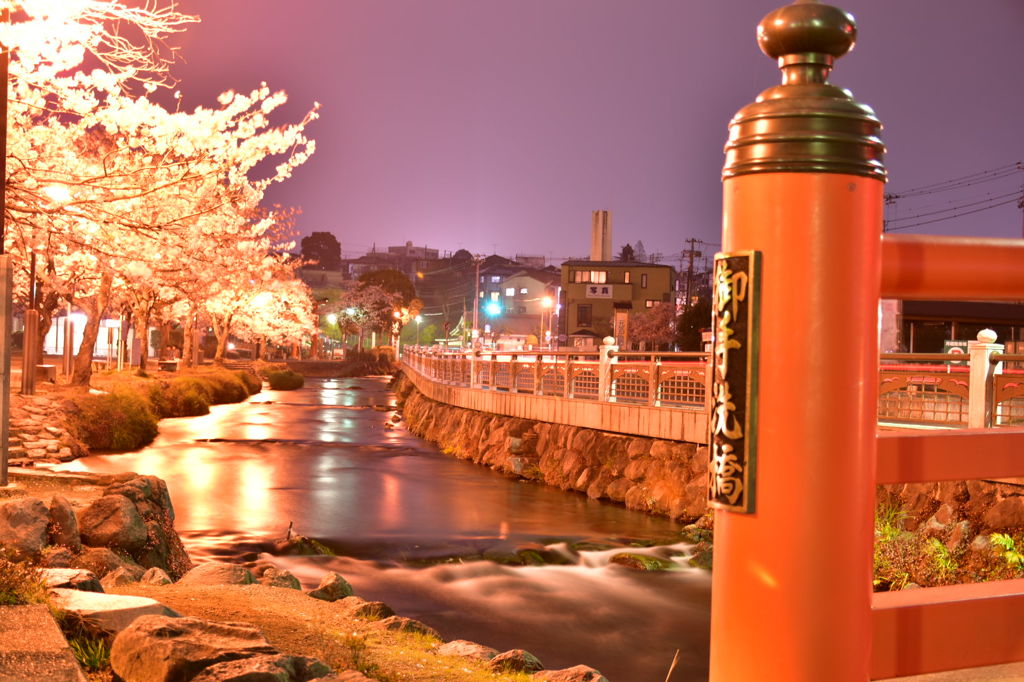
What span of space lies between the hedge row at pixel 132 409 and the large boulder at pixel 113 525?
12.2 m

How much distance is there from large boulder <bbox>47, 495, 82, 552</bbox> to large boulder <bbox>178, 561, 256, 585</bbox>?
0.89 metres

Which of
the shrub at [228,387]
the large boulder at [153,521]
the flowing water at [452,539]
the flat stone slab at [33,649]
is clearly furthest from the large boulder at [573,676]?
the shrub at [228,387]

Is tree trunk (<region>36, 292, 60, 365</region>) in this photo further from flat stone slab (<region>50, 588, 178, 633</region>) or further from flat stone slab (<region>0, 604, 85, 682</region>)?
flat stone slab (<region>0, 604, 85, 682</region>)

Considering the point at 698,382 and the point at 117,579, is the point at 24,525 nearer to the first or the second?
the point at 117,579

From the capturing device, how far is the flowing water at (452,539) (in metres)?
9.72

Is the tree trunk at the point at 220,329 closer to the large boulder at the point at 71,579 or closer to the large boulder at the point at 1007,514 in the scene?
the large boulder at the point at 1007,514

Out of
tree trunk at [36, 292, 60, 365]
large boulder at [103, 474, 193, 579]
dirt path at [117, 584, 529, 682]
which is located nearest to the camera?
dirt path at [117, 584, 529, 682]

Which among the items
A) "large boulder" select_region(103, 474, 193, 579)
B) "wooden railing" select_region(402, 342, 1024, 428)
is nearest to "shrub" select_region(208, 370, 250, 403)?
"wooden railing" select_region(402, 342, 1024, 428)

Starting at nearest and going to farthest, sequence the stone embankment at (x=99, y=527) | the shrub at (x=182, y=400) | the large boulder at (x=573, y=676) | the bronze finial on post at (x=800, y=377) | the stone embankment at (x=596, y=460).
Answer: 1. the bronze finial on post at (x=800, y=377)
2. the large boulder at (x=573, y=676)
3. the stone embankment at (x=99, y=527)
4. the stone embankment at (x=596, y=460)
5. the shrub at (x=182, y=400)

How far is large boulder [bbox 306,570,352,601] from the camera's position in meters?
8.17

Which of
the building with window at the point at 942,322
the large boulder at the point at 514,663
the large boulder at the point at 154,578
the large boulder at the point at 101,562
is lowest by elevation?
the large boulder at the point at 514,663

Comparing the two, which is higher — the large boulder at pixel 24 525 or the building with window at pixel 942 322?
the building with window at pixel 942 322

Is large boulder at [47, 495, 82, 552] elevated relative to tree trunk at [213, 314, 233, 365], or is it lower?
lower

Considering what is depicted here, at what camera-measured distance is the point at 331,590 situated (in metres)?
8.27
